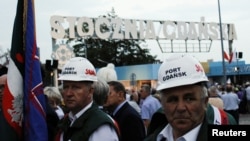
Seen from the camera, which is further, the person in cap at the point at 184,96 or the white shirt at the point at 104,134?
the white shirt at the point at 104,134

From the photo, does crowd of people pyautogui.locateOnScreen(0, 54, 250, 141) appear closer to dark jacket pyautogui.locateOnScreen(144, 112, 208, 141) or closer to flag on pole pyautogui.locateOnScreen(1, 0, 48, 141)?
dark jacket pyautogui.locateOnScreen(144, 112, 208, 141)

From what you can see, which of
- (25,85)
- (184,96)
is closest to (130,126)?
(25,85)

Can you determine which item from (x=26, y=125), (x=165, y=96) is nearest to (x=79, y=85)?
(x=26, y=125)

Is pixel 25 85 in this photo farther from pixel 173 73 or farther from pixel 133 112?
pixel 173 73

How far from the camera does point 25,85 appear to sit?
3.52m

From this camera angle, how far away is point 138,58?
7019 centimetres

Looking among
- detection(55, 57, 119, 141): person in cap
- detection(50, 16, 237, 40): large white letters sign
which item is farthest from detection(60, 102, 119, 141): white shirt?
detection(50, 16, 237, 40): large white letters sign

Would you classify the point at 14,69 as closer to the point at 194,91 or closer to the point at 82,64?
the point at 82,64

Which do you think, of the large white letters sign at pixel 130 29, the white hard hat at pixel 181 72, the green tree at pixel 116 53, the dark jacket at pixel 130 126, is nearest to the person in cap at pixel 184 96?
the white hard hat at pixel 181 72

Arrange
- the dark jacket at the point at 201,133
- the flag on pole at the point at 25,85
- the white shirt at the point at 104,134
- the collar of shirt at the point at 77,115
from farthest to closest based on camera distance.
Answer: the flag on pole at the point at 25,85 → the collar of shirt at the point at 77,115 → the white shirt at the point at 104,134 → the dark jacket at the point at 201,133

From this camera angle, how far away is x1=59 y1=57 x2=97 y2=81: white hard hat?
125 inches

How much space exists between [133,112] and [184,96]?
2623 mm

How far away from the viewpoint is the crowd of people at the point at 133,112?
6.35 feet

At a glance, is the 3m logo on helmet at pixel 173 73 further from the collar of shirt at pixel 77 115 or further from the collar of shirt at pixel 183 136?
the collar of shirt at pixel 77 115
